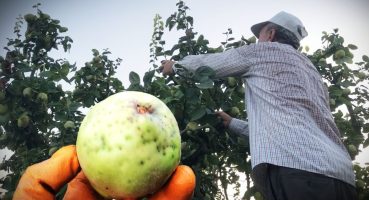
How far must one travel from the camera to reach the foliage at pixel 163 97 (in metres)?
2.38

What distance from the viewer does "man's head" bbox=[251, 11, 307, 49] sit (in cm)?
259

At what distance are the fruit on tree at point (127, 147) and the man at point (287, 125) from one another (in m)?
1.13

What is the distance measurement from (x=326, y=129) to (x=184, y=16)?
1.85 m

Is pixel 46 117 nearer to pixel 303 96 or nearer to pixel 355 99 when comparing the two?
pixel 303 96

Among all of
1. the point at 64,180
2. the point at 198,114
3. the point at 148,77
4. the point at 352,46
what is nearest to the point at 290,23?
the point at 198,114

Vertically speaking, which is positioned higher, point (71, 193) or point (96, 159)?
point (96, 159)

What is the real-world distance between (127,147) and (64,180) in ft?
0.99

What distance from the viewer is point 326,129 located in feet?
6.63

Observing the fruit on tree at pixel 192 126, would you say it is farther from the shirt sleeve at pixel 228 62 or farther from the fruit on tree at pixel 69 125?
the fruit on tree at pixel 69 125

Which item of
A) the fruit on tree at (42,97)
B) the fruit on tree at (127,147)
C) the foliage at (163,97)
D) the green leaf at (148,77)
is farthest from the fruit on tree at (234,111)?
the fruit on tree at (127,147)

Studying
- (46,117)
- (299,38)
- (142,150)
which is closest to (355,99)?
(299,38)

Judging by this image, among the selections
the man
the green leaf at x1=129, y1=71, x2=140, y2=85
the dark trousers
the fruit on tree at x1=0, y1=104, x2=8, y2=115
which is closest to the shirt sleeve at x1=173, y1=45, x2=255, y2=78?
the man

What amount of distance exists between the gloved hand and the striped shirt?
3.47ft

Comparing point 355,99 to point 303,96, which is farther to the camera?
point 355,99
